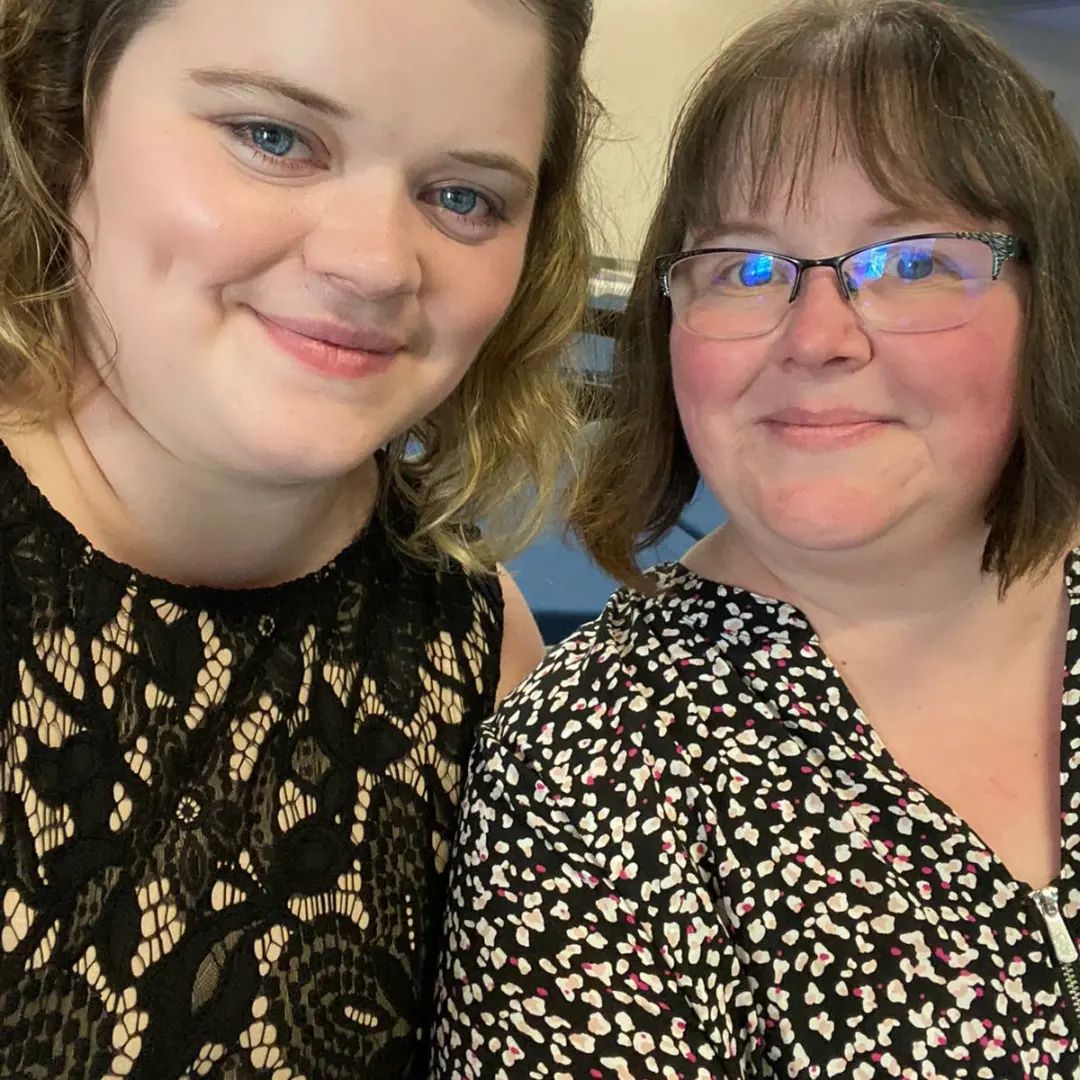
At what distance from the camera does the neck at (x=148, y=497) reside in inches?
43.3

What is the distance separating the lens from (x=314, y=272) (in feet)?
3.21

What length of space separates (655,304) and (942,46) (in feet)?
1.19

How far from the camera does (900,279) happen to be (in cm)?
108

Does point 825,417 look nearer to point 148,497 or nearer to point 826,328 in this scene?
point 826,328

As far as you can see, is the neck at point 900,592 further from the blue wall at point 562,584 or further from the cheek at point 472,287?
the blue wall at point 562,584

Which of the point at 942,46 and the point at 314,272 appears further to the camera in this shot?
the point at 942,46

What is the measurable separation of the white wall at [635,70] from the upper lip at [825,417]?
1.56ft

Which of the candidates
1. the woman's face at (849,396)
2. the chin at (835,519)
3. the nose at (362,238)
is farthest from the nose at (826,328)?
the nose at (362,238)

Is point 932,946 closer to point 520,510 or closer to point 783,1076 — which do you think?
point 783,1076

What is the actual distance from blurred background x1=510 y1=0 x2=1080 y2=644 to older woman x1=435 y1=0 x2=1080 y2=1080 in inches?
6.4

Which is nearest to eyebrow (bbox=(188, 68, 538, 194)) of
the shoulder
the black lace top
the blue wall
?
the black lace top

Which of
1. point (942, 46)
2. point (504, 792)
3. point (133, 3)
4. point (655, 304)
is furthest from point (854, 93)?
point (504, 792)

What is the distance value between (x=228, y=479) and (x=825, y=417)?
56 cm

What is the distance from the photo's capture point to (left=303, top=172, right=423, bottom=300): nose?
97 cm
